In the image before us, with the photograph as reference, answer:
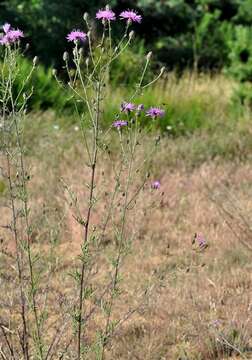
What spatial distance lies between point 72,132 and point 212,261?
3138mm

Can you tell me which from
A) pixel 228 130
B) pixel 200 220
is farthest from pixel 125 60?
pixel 200 220

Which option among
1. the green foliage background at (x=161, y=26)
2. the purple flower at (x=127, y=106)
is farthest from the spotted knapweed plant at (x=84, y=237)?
the green foliage background at (x=161, y=26)

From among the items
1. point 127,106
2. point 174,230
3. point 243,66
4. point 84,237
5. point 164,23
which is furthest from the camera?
point 164,23

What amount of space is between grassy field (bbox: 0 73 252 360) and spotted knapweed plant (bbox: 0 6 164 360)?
54mm

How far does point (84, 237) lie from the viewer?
351cm

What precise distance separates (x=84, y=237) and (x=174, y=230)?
67.0 inches

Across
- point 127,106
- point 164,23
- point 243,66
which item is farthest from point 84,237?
point 164,23

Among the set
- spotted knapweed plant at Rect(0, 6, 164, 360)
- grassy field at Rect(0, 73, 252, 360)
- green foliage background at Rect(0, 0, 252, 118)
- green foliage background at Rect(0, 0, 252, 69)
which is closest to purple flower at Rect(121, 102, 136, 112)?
spotted knapweed plant at Rect(0, 6, 164, 360)

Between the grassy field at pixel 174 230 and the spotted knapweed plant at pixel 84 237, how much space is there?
5 centimetres

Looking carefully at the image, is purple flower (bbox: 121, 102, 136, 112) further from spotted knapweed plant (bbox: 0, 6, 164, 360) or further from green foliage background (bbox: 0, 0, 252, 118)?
green foliage background (bbox: 0, 0, 252, 118)

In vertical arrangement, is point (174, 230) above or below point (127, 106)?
below

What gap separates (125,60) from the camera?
9.82 metres

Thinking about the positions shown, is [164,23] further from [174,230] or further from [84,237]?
[84,237]

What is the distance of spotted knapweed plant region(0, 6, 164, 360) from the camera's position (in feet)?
8.82
